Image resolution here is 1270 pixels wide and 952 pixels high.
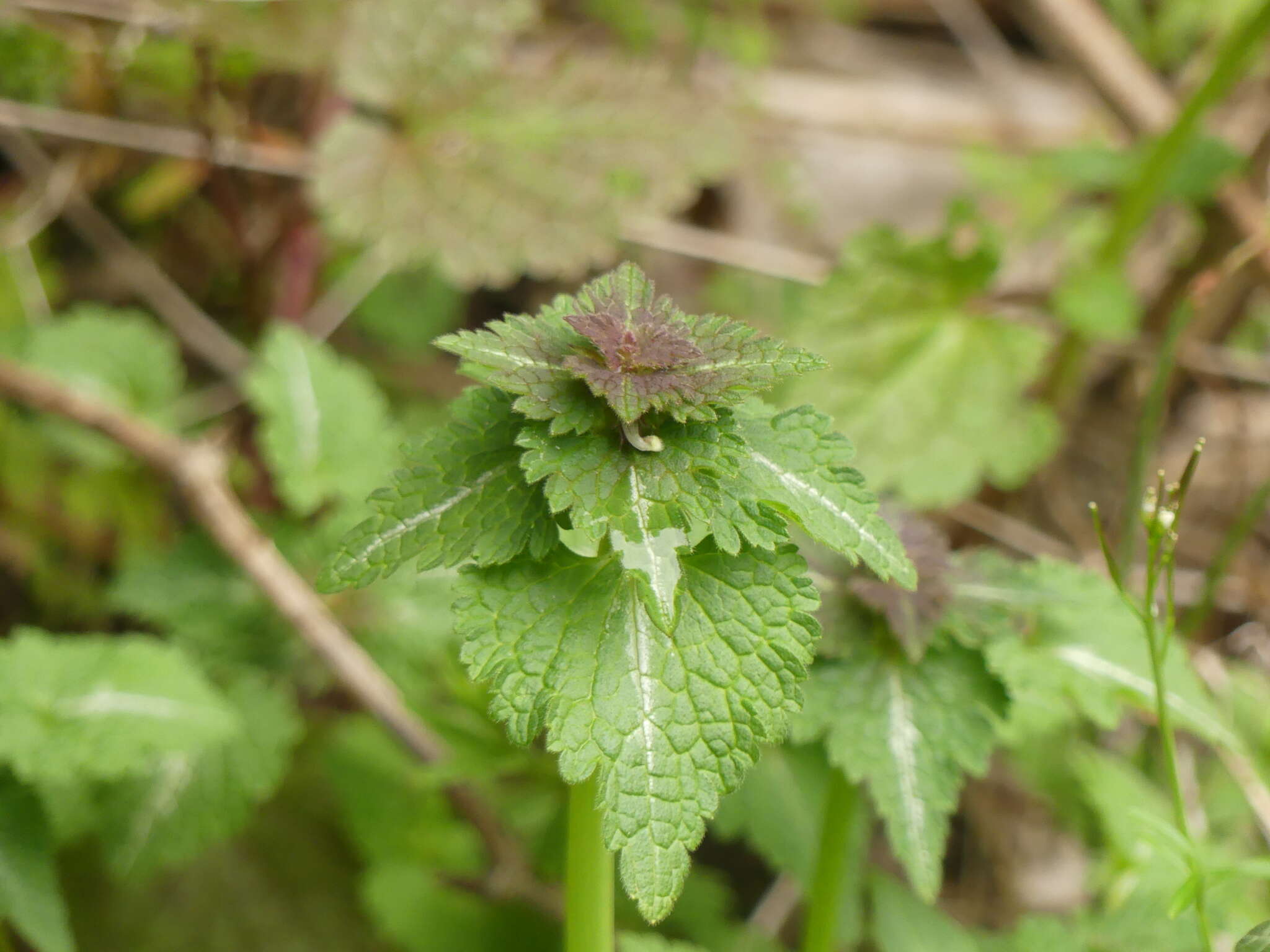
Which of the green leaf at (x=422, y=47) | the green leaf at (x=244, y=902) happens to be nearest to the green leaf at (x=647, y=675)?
the green leaf at (x=244, y=902)

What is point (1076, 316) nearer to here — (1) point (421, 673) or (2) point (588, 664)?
(1) point (421, 673)

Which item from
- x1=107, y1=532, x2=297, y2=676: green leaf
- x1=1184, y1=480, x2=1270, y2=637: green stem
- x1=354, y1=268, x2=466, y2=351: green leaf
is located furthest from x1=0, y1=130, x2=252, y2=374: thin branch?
x1=1184, y1=480, x2=1270, y2=637: green stem

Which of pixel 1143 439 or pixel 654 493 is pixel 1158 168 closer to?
pixel 1143 439

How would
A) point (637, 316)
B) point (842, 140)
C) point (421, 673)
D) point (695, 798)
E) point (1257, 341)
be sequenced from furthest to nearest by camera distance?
point (842, 140)
point (1257, 341)
point (421, 673)
point (637, 316)
point (695, 798)

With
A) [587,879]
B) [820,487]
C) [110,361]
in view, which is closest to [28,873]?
[587,879]

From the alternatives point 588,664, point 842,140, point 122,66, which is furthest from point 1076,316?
point 122,66

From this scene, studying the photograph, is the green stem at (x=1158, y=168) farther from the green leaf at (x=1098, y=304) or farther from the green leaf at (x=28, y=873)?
the green leaf at (x=28, y=873)
